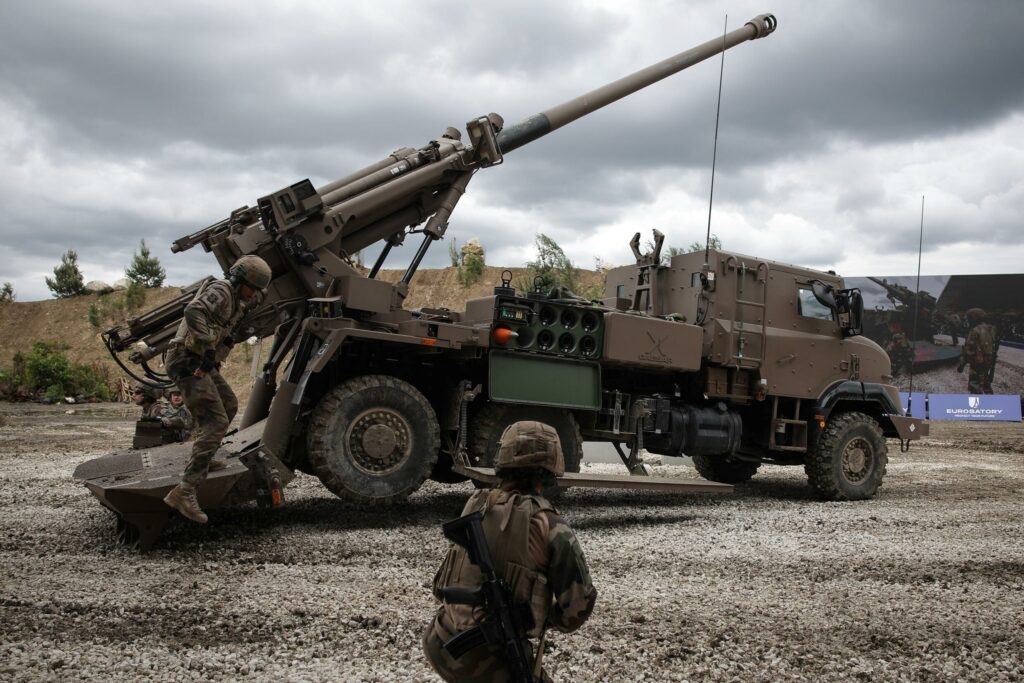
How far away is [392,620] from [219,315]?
2499mm

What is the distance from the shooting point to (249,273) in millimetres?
5961

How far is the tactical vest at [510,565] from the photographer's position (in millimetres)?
2588

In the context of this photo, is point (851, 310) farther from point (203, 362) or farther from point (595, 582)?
point (203, 362)

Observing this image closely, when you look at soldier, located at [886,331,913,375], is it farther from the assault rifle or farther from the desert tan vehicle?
the assault rifle

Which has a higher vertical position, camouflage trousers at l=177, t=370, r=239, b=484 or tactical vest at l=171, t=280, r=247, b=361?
tactical vest at l=171, t=280, r=247, b=361

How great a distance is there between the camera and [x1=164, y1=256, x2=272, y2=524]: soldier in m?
5.75

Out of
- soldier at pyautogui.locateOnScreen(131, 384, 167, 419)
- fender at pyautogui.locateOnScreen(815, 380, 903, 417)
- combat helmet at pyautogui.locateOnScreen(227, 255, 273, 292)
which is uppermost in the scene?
combat helmet at pyautogui.locateOnScreen(227, 255, 273, 292)

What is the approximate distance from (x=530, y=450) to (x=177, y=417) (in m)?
7.80

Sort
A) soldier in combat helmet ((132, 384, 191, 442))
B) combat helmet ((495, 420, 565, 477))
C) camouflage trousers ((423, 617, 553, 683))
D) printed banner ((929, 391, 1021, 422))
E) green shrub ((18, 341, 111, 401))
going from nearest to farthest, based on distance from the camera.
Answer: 1. camouflage trousers ((423, 617, 553, 683))
2. combat helmet ((495, 420, 565, 477))
3. soldier in combat helmet ((132, 384, 191, 442))
4. printed banner ((929, 391, 1021, 422))
5. green shrub ((18, 341, 111, 401))

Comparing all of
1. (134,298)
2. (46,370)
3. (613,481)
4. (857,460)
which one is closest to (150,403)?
(613,481)

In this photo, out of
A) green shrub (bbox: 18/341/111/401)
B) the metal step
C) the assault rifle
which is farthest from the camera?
green shrub (bbox: 18/341/111/401)

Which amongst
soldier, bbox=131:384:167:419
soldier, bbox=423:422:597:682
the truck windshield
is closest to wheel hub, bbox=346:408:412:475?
soldier, bbox=131:384:167:419

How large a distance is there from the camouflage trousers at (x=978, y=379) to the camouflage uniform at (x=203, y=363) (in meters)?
26.9

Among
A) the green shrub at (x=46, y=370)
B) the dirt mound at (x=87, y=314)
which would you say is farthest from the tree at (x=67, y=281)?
the green shrub at (x=46, y=370)
